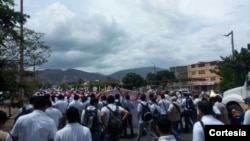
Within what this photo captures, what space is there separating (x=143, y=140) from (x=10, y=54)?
654 inches

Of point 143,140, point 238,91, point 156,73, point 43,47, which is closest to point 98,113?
point 143,140

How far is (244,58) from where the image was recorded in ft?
138

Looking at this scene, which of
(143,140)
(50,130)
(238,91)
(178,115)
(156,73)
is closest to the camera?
(50,130)

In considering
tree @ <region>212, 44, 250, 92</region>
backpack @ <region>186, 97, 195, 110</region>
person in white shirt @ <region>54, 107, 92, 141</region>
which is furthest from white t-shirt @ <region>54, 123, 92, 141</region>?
tree @ <region>212, 44, 250, 92</region>

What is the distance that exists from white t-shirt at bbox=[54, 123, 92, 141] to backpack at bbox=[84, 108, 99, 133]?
3291 mm

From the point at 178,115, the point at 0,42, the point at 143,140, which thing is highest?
the point at 0,42

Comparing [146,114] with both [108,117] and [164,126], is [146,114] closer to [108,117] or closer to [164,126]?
[108,117]

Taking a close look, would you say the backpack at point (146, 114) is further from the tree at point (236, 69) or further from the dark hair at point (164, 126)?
the tree at point (236, 69)

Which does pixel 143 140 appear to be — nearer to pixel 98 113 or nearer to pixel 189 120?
pixel 189 120

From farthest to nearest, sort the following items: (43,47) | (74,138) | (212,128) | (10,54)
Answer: (43,47) < (10,54) < (74,138) < (212,128)

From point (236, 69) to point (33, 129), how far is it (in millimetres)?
39078

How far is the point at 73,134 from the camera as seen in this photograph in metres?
5.93

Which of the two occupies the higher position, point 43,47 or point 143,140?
point 43,47

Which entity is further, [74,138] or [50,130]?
[50,130]
